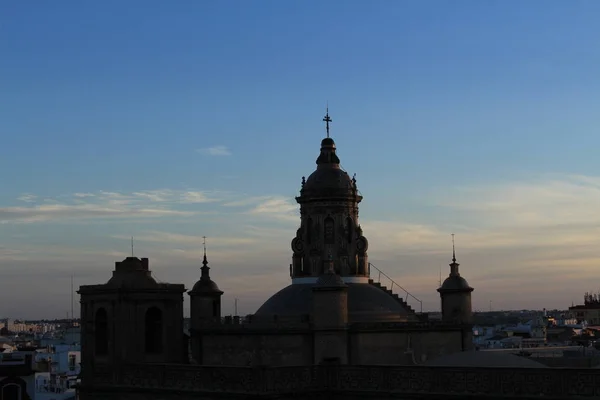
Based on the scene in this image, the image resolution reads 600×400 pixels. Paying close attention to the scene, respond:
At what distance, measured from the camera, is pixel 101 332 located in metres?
37.5

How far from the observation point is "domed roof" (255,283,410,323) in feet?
135

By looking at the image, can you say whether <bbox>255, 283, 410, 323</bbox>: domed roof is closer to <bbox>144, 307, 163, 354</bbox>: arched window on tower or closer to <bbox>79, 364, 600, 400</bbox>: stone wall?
<bbox>144, 307, 163, 354</bbox>: arched window on tower

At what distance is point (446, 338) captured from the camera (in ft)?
138

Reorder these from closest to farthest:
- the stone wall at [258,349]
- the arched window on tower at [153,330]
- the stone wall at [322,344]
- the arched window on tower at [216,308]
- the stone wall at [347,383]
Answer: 1. the stone wall at [347,383]
2. the arched window on tower at [153,330]
3. the stone wall at [322,344]
4. the stone wall at [258,349]
5. the arched window on tower at [216,308]

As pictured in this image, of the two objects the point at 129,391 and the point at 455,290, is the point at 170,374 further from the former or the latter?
the point at 455,290

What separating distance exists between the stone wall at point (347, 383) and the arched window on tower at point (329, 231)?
42.9 feet

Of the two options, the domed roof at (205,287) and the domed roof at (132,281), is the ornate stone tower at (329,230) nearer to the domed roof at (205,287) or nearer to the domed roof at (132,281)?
the domed roof at (205,287)

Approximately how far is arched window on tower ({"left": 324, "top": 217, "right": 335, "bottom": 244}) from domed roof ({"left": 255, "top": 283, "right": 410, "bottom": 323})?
2167mm

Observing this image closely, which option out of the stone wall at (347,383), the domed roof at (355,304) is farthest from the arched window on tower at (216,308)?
the stone wall at (347,383)

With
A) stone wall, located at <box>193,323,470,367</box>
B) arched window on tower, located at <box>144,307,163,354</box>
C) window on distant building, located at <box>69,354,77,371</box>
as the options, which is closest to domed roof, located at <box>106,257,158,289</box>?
arched window on tower, located at <box>144,307,163,354</box>

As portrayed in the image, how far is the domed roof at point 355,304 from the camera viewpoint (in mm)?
41000

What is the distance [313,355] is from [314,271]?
4.85 m

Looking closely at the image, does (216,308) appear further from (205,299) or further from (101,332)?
(101,332)

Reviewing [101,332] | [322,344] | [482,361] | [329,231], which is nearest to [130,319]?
[101,332]
